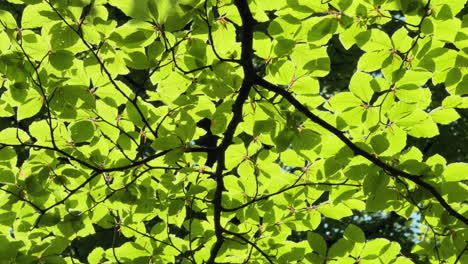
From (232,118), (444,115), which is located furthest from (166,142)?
(444,115)

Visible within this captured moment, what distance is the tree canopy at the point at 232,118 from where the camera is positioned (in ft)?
7.14

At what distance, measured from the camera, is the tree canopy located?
218 cm

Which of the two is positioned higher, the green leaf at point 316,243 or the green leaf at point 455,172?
the green leaf at point 455,172

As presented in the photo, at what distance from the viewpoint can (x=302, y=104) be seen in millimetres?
2404

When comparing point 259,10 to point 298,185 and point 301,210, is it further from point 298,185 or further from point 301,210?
point 301,210

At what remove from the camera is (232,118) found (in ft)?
8.04

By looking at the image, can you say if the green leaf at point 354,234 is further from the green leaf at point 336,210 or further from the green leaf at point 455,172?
the green leaf at point 455,172

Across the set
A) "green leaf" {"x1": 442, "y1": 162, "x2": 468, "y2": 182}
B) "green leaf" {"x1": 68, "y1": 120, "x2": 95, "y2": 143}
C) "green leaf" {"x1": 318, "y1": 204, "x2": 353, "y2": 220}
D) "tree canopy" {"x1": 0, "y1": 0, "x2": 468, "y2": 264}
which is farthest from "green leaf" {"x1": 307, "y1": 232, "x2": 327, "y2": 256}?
"green leaf" {"x1": 68, "y1": 120, "x2": 95, "y2": 143}

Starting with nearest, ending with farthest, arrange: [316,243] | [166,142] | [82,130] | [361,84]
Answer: [361,84] < [166,142] < [82,130] < [316,243]

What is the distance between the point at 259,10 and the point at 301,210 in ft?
3.54

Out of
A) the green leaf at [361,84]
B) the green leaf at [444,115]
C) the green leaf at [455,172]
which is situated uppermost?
the green leaf at [444,115]

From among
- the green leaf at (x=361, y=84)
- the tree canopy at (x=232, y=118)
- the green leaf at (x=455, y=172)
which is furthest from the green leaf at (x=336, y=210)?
the green leaf at (x=361, y=84)

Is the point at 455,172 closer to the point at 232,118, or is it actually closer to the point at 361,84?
the point at 361,84

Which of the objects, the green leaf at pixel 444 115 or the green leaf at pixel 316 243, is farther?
the green leaf at pixel 316 243
